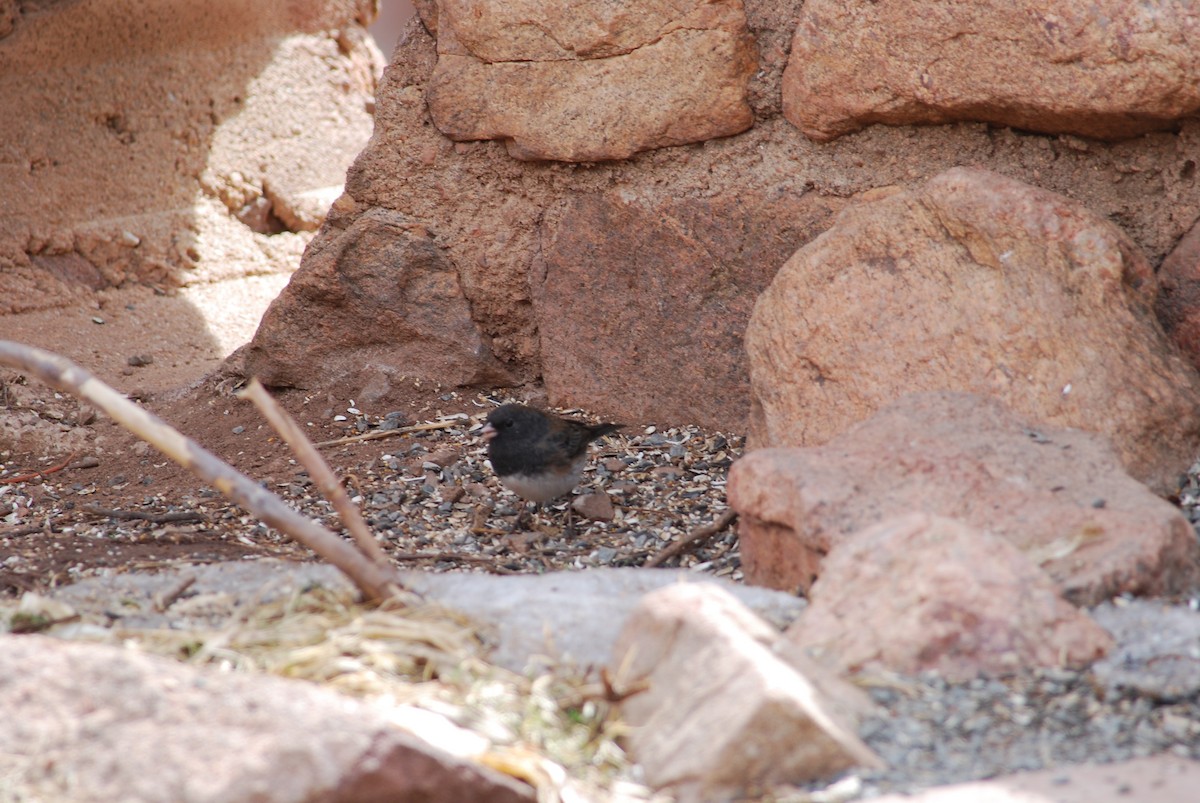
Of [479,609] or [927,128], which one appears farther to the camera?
[927,128]

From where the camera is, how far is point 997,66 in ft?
12.9

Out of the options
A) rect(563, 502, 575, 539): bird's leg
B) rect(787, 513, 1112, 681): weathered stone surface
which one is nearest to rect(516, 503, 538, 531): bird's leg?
rect(563, 502, 575, 539): bird's leg

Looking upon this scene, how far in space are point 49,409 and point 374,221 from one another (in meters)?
1.64

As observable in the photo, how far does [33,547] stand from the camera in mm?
4035

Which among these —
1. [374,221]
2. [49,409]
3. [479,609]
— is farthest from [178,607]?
[49,409]

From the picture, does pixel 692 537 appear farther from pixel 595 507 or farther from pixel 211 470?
pixel 211 470

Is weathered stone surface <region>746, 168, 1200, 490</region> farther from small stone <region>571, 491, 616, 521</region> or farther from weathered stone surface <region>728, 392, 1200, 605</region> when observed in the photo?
small stone <region>571, 491, 616, 521</region>

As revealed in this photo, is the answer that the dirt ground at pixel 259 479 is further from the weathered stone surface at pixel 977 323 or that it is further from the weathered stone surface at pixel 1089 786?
the weathered stone surface at pixel 1089 786

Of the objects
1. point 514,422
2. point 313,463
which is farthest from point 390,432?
point 313,463

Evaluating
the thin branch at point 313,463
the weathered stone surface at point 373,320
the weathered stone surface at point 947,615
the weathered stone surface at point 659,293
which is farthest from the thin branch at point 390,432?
the weathered stone surface at point 947,615

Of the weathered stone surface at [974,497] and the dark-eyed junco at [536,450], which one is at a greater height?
the weathered stone surface at [974,497]

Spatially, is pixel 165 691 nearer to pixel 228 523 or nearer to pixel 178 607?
pixel 178 607

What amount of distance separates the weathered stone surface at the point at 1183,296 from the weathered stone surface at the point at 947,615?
56.2 inches

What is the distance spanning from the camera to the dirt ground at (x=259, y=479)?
13.2ft
